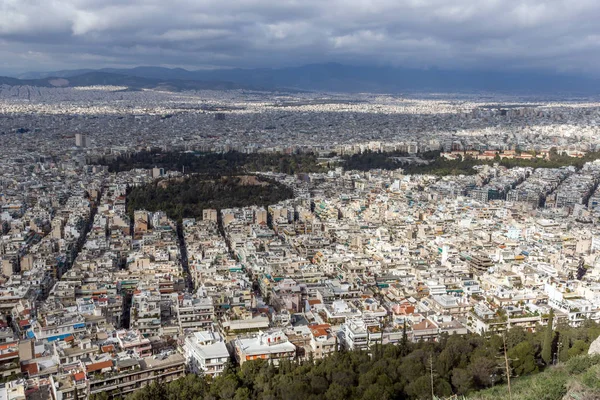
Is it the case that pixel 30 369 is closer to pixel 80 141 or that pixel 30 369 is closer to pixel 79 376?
pixel 79 376

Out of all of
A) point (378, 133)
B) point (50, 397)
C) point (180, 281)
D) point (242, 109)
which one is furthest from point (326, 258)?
point (242, 109)

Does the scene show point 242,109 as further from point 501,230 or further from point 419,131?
point 501,230

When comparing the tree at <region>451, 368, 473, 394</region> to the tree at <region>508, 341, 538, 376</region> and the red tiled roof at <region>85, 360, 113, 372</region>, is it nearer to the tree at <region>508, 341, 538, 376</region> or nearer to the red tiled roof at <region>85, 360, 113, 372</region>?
the tree at <region>508, 341, 538, 376</region>

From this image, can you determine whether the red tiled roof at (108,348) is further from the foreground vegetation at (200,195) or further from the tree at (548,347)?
the foreground vegetation at (200,195)

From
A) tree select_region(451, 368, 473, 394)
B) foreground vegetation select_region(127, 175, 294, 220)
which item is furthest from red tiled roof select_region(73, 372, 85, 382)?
foreground vegetation select_region(127, 175, 294, 220)

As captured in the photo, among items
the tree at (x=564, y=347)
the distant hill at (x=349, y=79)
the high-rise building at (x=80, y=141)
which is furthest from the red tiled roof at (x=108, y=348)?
the distant hill at (x=349, y=79)

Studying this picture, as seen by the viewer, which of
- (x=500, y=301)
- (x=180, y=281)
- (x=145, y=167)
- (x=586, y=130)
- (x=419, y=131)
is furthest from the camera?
(x=419, y=131)
